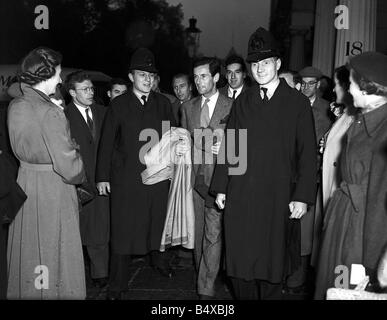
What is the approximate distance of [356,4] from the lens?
7359 mm

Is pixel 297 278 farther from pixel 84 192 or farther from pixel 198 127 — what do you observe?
Answer: pixel 84 192

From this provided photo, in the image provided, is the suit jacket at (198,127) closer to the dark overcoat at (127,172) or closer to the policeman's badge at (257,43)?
the dark overcoat at (127,172)

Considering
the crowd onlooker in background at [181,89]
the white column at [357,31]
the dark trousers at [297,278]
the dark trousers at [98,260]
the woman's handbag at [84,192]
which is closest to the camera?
the woman's handbag at [84,192]

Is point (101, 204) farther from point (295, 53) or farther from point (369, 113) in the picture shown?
point (295, 53)

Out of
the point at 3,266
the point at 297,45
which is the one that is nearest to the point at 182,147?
the point at 3,266

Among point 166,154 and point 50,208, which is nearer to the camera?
point 50,208

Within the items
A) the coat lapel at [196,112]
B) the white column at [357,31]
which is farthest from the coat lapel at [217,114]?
the white column at [357,31]

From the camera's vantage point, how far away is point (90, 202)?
5.45m

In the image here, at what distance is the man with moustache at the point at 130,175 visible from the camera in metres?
4.91

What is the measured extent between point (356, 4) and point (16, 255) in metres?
5.68

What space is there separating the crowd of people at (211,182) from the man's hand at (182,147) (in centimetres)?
3

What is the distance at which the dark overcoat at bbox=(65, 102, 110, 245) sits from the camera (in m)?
5.39

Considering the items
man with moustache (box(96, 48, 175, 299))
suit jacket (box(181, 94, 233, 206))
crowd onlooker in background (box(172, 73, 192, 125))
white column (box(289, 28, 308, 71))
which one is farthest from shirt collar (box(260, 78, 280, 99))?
white column (box(289, 28, 308, 71))

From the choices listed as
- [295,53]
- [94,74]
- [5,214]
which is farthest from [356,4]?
[94,74]
